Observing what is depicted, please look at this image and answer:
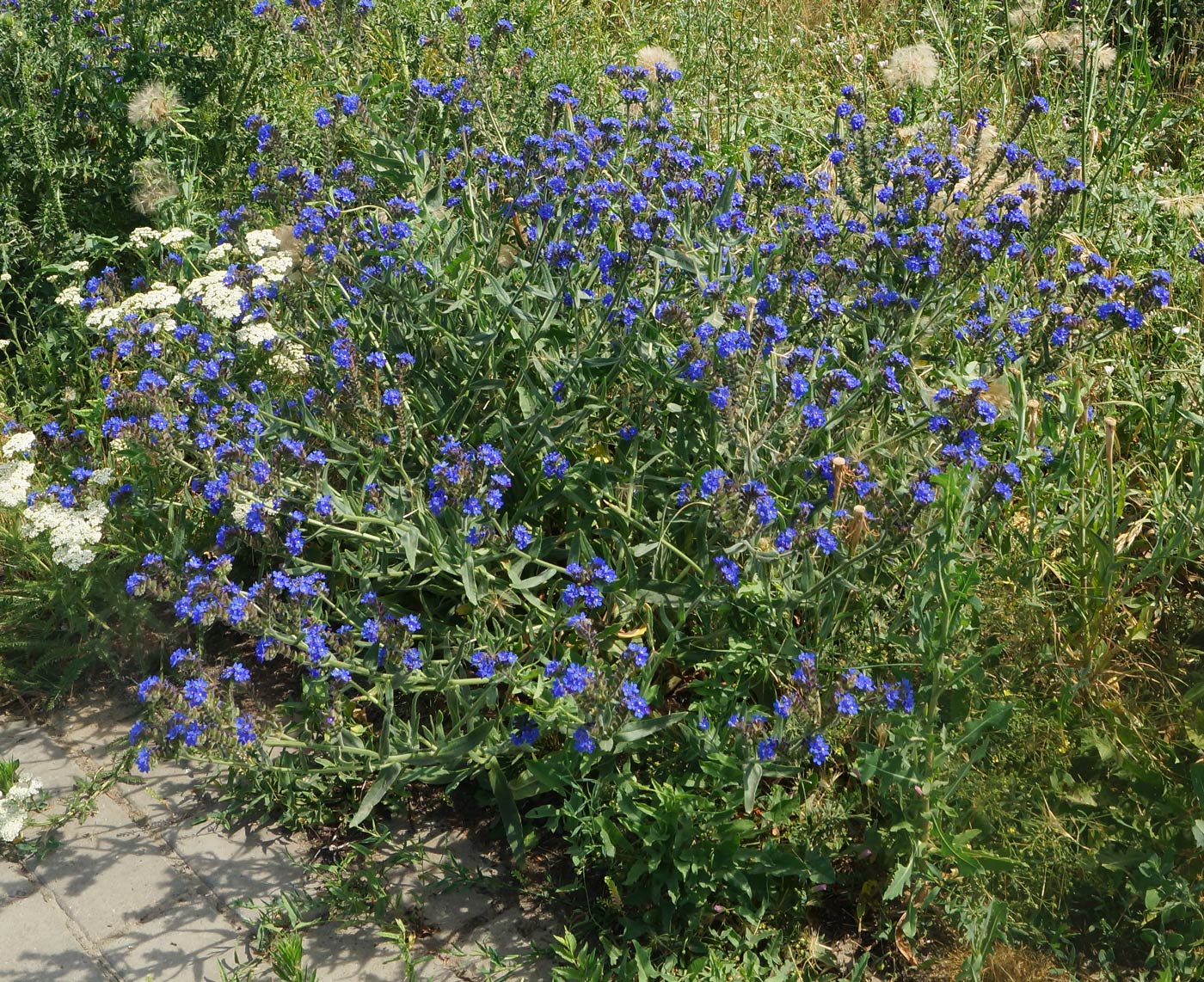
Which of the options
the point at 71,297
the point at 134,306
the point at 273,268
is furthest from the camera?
the point at 71,297

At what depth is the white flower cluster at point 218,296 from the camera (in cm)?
376

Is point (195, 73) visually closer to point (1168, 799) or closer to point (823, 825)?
point (823, 825)

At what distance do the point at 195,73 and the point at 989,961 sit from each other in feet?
16.3

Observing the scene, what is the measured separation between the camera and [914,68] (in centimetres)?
600

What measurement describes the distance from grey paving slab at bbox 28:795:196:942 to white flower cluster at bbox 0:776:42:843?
0.41 ft

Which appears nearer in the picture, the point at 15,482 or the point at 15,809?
the point at 15,809

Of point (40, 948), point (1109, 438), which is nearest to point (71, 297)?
point (40, 948)

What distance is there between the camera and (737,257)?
3.80 metres

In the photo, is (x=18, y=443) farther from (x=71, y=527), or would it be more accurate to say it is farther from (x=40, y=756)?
(x=40, y=756)

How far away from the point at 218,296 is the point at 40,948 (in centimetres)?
205

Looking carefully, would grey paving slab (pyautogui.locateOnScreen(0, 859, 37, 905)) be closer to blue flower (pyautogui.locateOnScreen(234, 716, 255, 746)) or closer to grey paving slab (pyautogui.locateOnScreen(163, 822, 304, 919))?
grey paving slab (pyautogui.locateOnScreen(163, 822, 304, 919))

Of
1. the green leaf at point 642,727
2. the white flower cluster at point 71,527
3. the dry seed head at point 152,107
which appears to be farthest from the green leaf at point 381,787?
the dry seed head at point 152,107

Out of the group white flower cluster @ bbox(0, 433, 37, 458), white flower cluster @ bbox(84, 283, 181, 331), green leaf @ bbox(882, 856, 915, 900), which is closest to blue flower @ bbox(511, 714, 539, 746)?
green leaf @ bbox(882, 856, 915, 900)

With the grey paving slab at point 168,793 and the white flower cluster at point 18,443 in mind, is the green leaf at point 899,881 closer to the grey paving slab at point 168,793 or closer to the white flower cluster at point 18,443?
the grey paving slab at point 168,793
